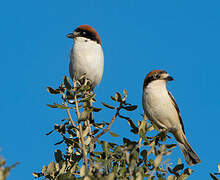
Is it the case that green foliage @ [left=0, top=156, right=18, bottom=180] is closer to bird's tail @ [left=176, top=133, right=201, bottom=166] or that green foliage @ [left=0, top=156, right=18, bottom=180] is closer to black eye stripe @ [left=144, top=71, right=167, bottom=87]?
black eye stripe @ [left=144, top=71, right=167, bottom=87]

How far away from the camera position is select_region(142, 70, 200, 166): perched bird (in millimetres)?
5871

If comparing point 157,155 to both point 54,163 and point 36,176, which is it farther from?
point 36,176

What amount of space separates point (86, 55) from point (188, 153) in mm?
2694

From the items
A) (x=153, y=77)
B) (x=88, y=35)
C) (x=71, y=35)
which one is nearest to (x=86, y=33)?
(x=88, y=35)

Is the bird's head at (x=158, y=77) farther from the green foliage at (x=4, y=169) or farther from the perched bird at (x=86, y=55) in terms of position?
the green foliage at (x=4, y=169)

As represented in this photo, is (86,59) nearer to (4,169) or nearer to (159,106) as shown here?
(159,106)

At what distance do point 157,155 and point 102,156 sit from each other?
1242mm

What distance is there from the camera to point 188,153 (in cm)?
646

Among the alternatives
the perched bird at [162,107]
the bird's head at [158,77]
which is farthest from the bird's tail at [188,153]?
the bird's head at [158,77]

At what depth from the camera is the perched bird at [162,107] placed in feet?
19.3


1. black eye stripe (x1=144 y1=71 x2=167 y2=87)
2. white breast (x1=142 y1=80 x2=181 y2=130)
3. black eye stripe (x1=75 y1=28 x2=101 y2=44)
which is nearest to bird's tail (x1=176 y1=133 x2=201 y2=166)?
white breast (x1=142 y1=80 x2=181 y2=130)

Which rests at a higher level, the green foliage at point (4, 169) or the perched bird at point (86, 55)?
the perched bird at point (86, 55)

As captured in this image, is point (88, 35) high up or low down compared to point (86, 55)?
up

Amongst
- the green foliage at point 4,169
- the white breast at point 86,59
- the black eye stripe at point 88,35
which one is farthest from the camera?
the black eye stripe at point 88,35
